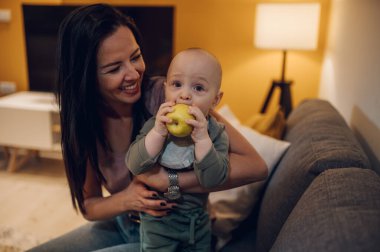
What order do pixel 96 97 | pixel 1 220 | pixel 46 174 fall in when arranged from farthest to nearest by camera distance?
1. pixel 46 174
2. pixel 1 220
3. pixel 96 97

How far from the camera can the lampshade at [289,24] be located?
2531 millimetres

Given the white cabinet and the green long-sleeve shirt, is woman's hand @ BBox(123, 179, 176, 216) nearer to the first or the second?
the green long-sleeve shirt

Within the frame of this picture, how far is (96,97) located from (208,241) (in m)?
0.59

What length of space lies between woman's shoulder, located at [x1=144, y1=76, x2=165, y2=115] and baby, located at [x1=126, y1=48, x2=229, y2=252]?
206 millimetres

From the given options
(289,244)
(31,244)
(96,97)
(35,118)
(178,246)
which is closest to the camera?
(289,244)

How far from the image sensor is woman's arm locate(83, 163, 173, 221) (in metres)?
1.05

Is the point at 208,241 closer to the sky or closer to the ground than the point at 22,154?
closer to the sky

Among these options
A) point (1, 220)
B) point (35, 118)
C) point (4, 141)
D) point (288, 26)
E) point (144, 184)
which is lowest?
point (1, 220)

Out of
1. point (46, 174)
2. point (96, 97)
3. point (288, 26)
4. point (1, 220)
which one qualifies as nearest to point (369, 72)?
point (96, 97)

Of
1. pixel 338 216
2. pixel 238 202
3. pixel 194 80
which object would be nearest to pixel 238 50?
pixel 238 202

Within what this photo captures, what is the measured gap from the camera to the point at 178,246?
3.54 feet

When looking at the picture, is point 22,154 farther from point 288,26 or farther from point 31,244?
point 288,26

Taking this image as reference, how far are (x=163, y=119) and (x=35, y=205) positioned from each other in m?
2.21

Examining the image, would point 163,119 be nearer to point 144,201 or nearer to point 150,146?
point 150,146
